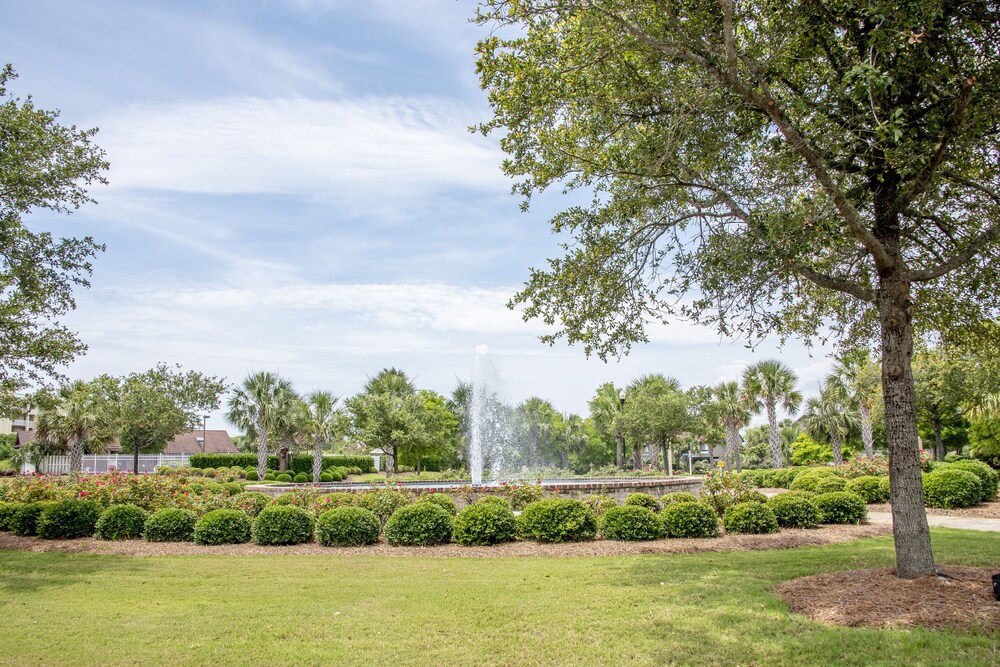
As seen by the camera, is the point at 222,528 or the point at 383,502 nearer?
the point at 222,528

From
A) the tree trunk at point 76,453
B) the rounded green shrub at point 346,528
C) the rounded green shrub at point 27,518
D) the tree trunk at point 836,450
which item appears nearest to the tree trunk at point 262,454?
the tree trunk at point 76,453

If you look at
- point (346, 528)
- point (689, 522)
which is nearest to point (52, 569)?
point (346, 528)

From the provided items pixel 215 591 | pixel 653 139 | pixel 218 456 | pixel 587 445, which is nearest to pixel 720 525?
pixel 653 139

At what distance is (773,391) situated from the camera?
119ft

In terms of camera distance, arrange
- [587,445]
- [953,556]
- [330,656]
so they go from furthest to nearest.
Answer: [587,445] → [953,556] → [330,656]

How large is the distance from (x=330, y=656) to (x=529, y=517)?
6.36 meters

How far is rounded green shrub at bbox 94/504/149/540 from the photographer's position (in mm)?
12250

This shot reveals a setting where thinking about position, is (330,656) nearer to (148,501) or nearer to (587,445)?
(148,501)

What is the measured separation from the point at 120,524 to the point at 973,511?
63.4ft

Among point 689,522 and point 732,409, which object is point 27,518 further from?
point 732,409

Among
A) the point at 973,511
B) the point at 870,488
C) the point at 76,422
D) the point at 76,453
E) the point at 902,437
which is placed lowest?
the point at 973,511

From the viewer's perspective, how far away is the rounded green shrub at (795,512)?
1236 cm

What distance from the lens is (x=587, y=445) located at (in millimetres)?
63094

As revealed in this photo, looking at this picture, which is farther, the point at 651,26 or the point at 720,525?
the point at 720,525
